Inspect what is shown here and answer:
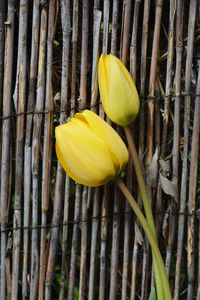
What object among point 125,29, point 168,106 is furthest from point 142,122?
point 125,29

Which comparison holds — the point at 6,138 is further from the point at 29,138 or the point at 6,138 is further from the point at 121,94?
the point at 121,94

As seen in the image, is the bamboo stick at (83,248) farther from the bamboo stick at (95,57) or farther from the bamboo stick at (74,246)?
the bamboo stick at (95,57)

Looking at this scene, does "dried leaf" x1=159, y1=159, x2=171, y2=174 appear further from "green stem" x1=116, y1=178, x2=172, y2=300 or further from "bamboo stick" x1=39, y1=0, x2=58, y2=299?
"bamboo stick" x1=39, y1=0, x2=58, y2=299

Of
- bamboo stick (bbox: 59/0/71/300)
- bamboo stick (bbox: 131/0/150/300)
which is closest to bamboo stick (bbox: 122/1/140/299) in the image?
bamboo stick (bbox: 131/0/150/300)

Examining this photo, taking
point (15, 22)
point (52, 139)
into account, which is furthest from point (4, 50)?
point (52, 139)

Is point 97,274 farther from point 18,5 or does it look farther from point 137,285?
point 18,5
